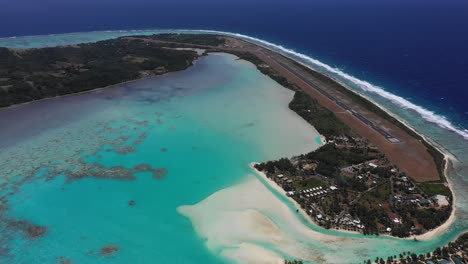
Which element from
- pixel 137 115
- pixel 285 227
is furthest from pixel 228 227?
pixel 137 115

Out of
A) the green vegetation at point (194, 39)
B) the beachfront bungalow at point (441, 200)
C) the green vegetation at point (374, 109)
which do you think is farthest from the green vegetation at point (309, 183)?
the green vegetation at point (194, 39)

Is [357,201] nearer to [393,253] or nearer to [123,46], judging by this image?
[393,253]

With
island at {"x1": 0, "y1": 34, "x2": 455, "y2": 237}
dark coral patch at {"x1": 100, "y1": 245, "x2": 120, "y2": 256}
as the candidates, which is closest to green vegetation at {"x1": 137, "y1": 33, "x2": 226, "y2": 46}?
island at {"x1": 0, "y1": 34, "x2": 455, "y2": 237}

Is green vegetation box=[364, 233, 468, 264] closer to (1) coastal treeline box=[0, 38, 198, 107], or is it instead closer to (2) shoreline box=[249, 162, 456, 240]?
(2) shoreline box=[249, 162, 456, 240]

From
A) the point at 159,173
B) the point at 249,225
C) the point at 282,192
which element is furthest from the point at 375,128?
the point at 159,173

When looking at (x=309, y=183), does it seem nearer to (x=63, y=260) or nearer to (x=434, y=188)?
(x=434, y=188)

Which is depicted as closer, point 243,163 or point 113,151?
point 243,163

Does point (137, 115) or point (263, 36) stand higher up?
point (263, 36)
